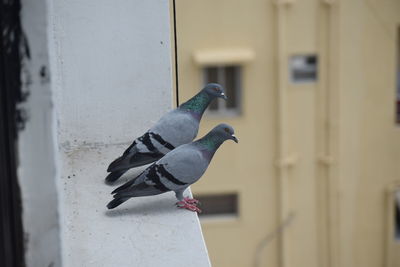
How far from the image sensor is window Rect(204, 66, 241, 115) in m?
11.0

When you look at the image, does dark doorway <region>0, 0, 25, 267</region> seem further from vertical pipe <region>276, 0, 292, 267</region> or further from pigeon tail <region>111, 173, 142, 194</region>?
vertical pipe <region>276, 0, 292, 267</region>

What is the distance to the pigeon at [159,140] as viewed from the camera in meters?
4.00

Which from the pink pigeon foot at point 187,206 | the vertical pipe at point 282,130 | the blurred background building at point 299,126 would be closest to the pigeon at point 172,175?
the pink pigeon foot at point 187,206

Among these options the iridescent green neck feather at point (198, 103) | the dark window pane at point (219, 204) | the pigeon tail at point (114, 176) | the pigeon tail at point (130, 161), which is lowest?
the dark window pane at point (219, 204)

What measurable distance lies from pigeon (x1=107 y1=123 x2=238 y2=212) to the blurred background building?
6682mm

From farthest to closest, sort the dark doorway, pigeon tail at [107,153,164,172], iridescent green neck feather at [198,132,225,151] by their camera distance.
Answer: pigeon tail at [107,153,164,172] < iridescent green neck feather at [198,132,225,151] < the dark doorway

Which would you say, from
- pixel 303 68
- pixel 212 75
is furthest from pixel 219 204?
pixel 303 68

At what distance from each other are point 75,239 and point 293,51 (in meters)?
7.85

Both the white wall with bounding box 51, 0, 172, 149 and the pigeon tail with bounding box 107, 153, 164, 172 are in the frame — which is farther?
the white wall with bounding box 51, 0, 172, 149

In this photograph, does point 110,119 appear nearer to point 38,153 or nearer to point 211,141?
point 211,141

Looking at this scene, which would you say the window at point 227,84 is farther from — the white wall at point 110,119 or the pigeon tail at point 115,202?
the pigeon tail at point 115,202

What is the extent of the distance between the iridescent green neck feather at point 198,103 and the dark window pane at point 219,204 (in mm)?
7282

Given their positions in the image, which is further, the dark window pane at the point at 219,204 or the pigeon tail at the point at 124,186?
the dark window pane at the point at 219,204

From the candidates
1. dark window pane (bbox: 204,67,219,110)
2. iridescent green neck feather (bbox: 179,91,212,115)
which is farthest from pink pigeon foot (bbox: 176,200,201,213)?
dark window pane (bbox: 204,67,219,110)
